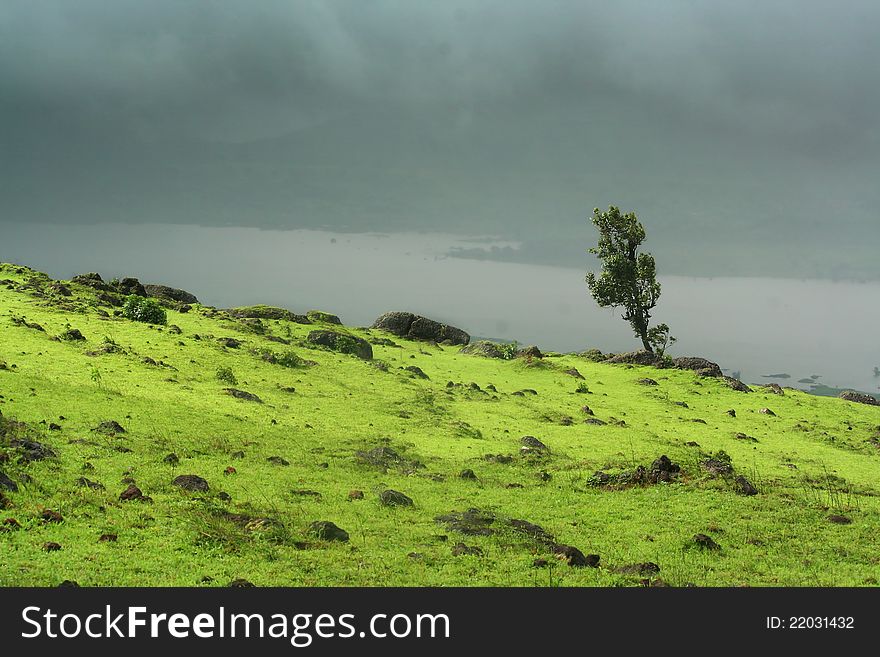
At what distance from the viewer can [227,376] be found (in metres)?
45.4

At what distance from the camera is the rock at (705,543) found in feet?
71.8

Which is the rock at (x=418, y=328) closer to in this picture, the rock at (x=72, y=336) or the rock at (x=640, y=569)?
the rock at (x=72, y=336)

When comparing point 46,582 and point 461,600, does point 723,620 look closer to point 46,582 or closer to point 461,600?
point 461,600

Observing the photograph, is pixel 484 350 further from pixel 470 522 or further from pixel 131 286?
pixel 470 522

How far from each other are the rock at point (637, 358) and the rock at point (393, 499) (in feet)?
224

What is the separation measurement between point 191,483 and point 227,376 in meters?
23.4

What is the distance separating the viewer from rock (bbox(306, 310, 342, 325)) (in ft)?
324

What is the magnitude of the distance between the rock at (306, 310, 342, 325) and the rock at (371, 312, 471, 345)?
7.53 metres

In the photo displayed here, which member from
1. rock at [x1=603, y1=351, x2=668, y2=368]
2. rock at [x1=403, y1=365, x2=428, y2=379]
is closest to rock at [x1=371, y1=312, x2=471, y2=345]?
rock at [x1=603, y1=351, x2=668, y2=368]

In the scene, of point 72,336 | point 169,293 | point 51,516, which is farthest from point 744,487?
point 169,293

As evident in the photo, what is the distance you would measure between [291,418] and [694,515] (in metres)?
22.4

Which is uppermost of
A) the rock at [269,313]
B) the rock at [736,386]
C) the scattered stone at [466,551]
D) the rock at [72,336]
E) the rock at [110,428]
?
the rock at [269,313]

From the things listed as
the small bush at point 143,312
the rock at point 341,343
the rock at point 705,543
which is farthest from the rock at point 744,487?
the small bush at point 143,312

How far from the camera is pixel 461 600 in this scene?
50.2ft
